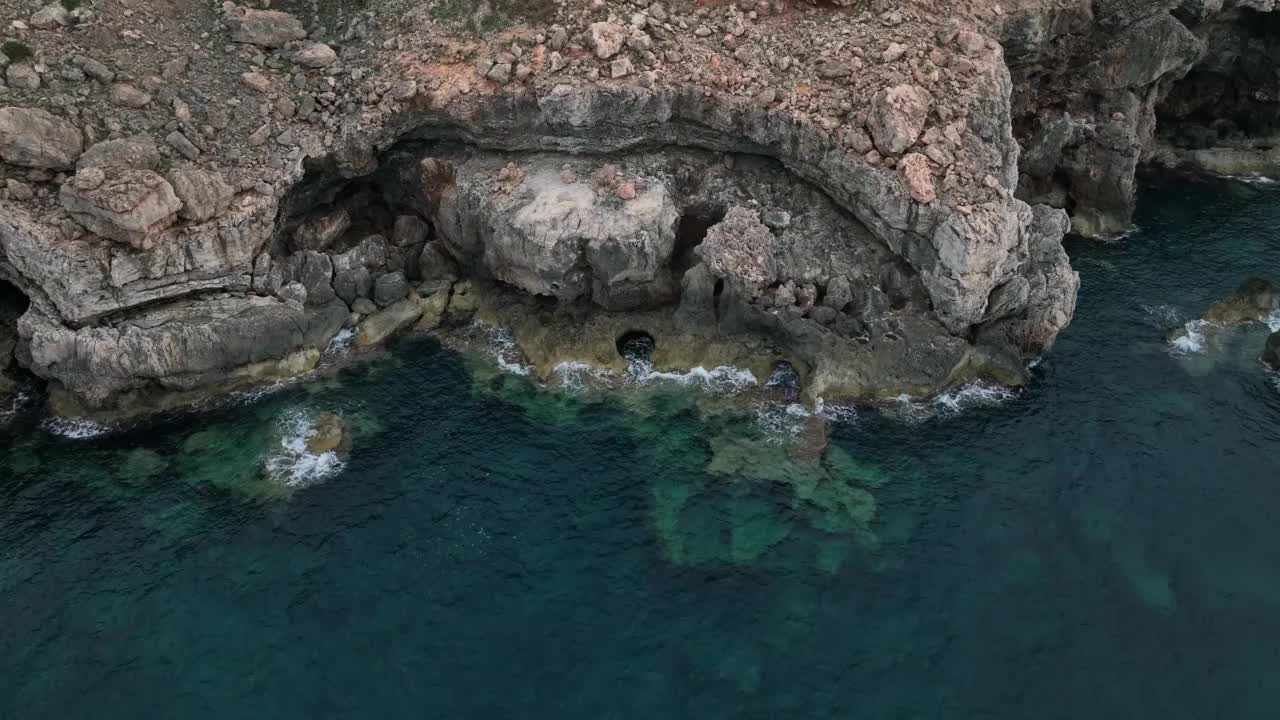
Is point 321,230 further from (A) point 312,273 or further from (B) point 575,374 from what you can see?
(B) point 575,374

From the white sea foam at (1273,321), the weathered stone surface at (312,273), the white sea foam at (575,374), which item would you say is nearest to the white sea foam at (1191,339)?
the white sea foam at (1273,321)

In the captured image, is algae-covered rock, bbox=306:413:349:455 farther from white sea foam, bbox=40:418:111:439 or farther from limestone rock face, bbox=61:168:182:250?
limestone rock face, bbox=61:168:182:250

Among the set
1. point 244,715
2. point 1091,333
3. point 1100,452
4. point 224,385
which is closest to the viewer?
point 244,715

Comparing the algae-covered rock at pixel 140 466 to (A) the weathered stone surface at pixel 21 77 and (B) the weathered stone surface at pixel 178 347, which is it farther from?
(A) the weathered stone surface at pixel 21 77

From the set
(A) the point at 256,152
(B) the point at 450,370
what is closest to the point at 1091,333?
(B) the point at 450,370

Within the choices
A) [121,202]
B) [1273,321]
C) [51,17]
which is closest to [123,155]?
[121,202]

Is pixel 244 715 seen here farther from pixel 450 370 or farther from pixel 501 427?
pixel 450 370
